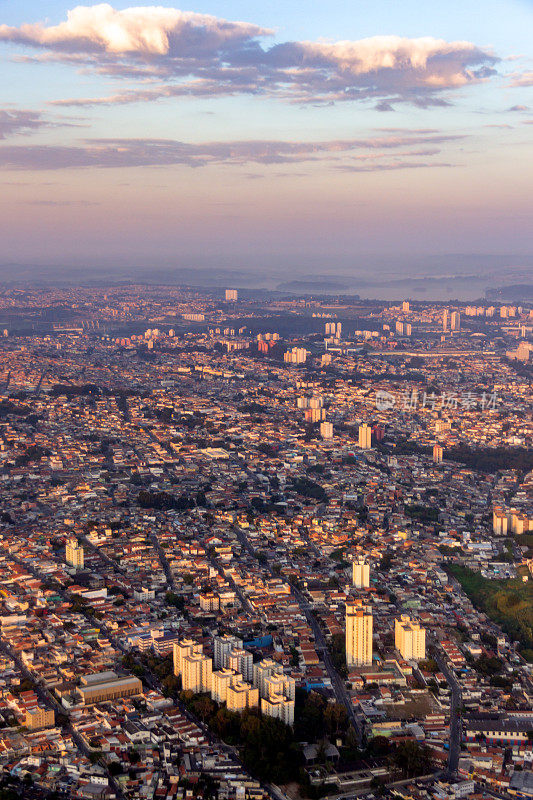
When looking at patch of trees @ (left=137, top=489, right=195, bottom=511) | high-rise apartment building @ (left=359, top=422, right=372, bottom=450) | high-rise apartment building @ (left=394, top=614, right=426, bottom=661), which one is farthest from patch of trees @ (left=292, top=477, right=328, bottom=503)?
high-rise apartment building @ (left=394, top=614, right=426, bottom=661)

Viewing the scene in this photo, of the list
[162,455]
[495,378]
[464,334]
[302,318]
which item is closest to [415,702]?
[162,455]

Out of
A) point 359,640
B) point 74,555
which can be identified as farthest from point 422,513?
point 359,640

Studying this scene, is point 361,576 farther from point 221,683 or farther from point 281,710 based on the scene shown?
point 281,710

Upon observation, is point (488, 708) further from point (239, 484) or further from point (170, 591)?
point (239, 484)

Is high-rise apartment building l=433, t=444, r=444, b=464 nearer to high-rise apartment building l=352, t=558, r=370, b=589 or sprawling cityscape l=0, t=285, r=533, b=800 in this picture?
sprawling cityscape l=0, t=285, r=533, b=800

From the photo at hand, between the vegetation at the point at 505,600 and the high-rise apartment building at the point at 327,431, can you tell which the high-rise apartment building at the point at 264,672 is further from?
the high-rise apartment building at the point at 327,431

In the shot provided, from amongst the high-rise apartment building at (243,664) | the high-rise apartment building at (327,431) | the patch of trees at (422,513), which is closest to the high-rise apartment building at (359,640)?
the high-rise apartment building at (243,664)
